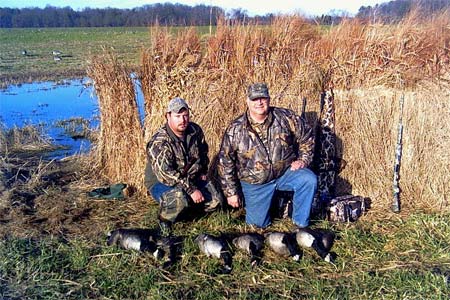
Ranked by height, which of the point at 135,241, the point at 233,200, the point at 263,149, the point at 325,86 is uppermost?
the point at 325,86

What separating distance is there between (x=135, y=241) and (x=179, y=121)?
143cm

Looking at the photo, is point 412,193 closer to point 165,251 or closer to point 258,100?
point 258,100

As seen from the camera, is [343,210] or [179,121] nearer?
[179,121]

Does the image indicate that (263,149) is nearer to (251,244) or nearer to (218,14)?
(251,244)

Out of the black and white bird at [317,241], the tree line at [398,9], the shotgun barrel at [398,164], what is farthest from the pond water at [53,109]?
the tree line at [398,9]

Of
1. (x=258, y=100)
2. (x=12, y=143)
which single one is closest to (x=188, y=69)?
(x=258, y=100)

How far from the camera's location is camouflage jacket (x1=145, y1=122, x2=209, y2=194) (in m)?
5.77

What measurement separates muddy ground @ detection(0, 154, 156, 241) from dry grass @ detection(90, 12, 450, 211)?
0.59 m

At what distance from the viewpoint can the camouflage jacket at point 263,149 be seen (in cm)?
569

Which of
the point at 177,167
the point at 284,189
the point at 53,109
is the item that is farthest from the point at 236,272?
the point at 53,109

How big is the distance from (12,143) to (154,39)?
177 inches

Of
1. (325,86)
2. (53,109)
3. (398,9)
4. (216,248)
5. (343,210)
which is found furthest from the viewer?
(53,109)

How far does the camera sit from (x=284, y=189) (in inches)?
229

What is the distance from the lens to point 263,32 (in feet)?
23.9
